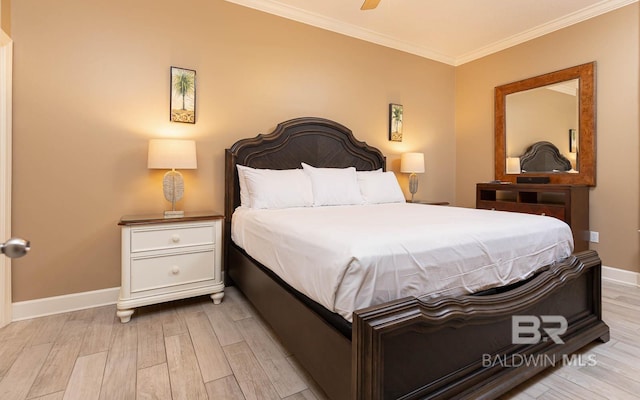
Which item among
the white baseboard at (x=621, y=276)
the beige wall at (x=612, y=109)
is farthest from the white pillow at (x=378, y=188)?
the white baseboard at (x=621, y=276)

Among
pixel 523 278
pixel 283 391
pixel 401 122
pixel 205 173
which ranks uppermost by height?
pixel 401 122

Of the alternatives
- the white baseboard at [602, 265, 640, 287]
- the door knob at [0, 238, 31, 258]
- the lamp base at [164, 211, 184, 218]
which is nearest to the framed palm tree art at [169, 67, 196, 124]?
the lamp base at [164, 211, 184, 218]

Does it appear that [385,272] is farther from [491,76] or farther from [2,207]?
[491,76]

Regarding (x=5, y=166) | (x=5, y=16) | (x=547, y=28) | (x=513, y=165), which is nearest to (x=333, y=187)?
(x=5, y=166)

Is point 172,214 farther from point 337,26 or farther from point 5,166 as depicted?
point 337,26

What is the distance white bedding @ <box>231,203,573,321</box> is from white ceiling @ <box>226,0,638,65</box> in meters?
2.42

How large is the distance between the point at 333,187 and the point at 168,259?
1.52 meters

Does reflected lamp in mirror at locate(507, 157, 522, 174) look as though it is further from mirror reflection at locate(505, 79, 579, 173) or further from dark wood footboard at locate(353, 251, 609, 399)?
dark wood footboard at locate(353, 251, 609, 399)

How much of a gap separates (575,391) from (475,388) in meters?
0.57

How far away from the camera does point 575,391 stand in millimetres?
1465

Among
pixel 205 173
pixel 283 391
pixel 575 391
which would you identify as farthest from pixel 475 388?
pixel 205 173

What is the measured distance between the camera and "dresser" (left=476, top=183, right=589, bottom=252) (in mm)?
3098

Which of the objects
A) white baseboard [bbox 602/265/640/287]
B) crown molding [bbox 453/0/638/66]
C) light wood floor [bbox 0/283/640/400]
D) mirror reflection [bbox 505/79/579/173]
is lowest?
light wood floor [bbox 0/283/640/400]

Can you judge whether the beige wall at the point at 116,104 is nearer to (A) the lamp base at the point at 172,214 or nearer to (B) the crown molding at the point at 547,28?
(A) the lamp base at the point at 172,214
